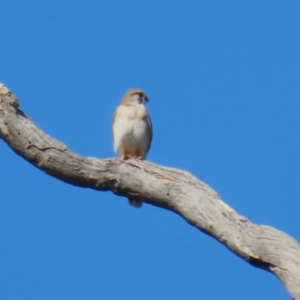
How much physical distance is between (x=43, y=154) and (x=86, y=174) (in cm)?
37

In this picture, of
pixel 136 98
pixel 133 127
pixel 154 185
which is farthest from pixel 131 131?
pixel 154 185

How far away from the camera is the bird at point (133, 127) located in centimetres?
1026

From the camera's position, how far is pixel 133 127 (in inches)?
404

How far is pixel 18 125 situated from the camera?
5.96 m

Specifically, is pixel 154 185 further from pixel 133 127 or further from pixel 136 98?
pixel 136 98

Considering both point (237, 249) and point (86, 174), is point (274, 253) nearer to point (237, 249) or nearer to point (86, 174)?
point (237, 249)

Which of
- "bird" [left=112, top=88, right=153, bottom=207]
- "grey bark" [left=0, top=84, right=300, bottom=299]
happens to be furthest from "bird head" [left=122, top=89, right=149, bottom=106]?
"grey bark" [left=0, top=84, right=300, bottom=299]

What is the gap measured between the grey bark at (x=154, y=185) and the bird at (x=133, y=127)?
3916mm

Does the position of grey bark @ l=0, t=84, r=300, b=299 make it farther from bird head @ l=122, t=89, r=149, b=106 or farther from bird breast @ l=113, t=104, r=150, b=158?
bird head @ l=122, t=89, r=149, b=106

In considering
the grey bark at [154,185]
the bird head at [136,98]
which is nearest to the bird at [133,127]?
the bird head at [136,98]

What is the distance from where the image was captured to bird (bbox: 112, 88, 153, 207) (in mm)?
10258

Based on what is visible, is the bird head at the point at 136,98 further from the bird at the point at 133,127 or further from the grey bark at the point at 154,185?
the grey bark at the point at 154,185

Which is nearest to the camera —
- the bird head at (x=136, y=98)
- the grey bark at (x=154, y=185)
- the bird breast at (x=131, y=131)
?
the grey bark at (x=154, y=185)

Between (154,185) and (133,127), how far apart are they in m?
4.21
